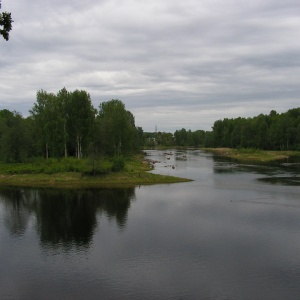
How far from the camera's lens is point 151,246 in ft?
104

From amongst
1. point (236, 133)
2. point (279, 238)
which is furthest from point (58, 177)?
point (236, 133)

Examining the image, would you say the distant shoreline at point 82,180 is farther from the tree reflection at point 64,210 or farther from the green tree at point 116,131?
the green tree at point 116,131

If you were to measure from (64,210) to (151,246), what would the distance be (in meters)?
→ 18.8

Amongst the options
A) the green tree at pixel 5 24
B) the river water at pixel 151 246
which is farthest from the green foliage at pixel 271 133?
the green tree at pixel 5 24

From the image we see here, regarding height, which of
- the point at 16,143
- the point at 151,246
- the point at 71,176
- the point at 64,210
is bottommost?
the point at 151,246

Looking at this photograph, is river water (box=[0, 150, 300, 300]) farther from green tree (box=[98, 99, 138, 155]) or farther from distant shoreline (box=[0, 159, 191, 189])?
green tree (box=[98, 99, 138, 155])

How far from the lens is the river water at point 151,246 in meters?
24.4

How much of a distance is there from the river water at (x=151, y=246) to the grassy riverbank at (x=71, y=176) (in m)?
11.3

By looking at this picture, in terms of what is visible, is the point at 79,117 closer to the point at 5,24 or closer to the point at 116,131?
the point at 116,131

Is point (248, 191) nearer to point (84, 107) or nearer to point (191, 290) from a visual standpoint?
point (191, 290)

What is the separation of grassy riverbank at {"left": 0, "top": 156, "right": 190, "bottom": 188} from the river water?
11338 millimetres

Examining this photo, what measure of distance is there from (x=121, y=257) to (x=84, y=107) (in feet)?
182

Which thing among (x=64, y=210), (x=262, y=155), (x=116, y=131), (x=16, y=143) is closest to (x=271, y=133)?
(x=262, y=155)

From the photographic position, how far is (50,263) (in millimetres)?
28453
